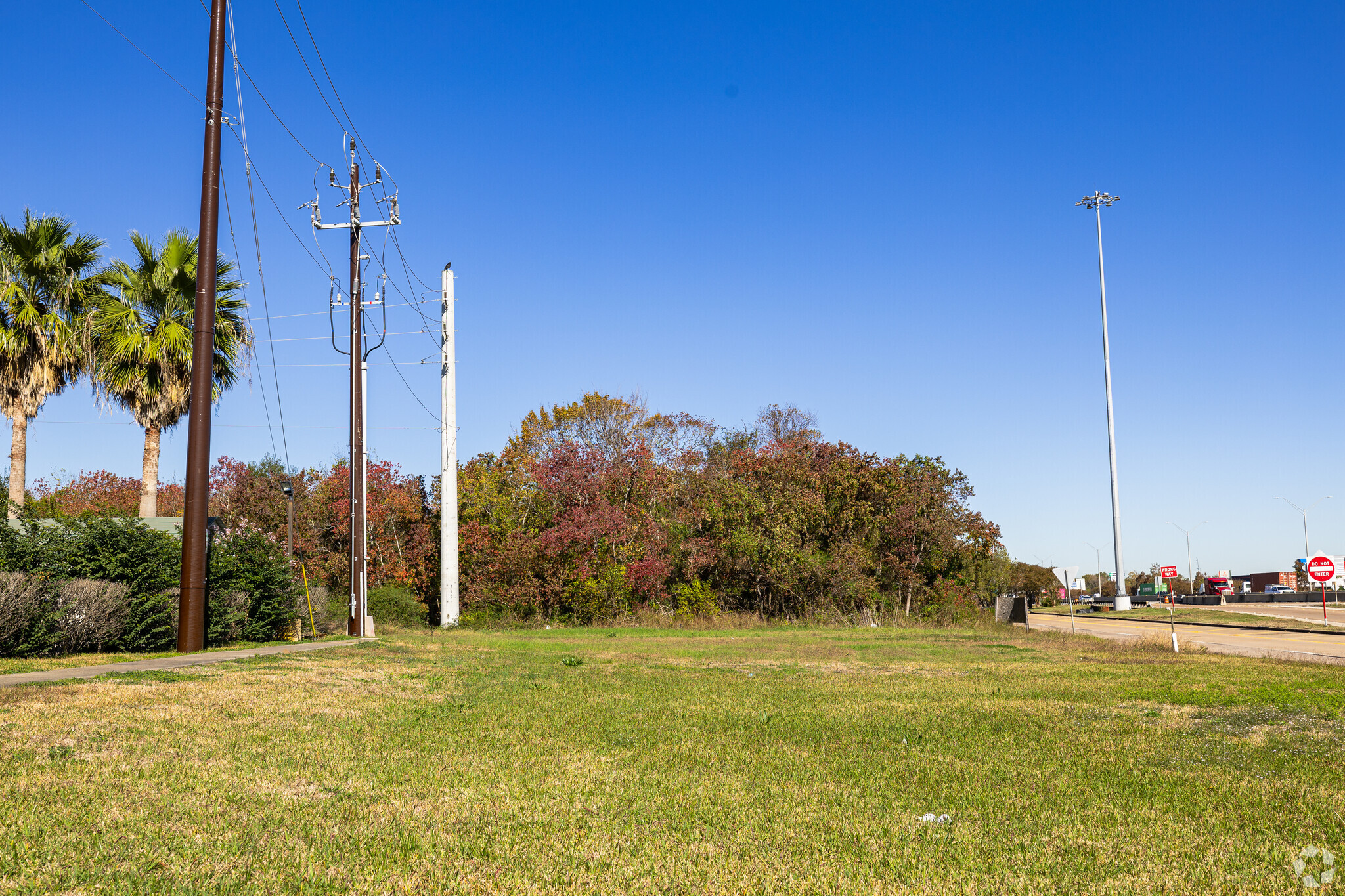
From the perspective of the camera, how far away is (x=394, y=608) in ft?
112

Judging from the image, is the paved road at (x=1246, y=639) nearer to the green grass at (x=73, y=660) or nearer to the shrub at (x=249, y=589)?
the shrub at (x=249, y=589)

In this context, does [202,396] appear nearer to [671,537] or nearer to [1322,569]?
[671,537]

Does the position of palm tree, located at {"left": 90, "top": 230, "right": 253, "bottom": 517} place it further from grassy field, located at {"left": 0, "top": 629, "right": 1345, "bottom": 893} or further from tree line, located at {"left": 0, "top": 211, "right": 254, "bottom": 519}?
grassy field, located at {"left": 0, "top": 629, "right": 1345, "bottom": 893}

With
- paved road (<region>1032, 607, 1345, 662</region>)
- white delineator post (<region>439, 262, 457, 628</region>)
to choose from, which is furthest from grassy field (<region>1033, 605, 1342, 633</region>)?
white delineator post (<region>439, 262, 457, 628</region>)

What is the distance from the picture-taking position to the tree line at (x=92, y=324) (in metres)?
26.3

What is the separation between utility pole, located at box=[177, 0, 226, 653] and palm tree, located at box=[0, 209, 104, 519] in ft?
41.7

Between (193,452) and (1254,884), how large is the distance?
15381mm

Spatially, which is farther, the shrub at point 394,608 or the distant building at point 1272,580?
the distant building at point 1272,580

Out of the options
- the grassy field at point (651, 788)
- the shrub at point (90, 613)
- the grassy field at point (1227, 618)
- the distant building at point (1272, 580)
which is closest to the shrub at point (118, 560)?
the shrub at point (90, 613)

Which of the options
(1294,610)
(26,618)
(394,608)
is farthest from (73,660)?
(1294,610)

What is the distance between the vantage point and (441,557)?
35375mm

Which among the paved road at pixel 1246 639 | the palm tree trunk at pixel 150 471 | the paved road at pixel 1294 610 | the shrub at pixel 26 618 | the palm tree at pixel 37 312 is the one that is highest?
the palm tree at pixel 37 312

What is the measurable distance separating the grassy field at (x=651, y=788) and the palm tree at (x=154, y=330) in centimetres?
1627

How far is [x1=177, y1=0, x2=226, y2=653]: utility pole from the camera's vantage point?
1575cm
